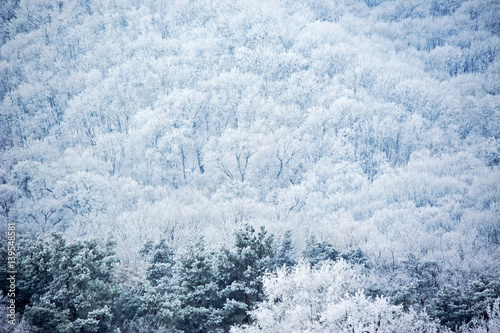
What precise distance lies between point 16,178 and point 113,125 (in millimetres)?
38182

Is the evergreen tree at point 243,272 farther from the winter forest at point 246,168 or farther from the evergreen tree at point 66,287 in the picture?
the evergreen tree at point 66,287

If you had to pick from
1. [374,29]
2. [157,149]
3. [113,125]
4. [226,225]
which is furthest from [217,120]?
[374,29]

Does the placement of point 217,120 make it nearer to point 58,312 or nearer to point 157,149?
point 157,149

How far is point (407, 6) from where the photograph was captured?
174 metres

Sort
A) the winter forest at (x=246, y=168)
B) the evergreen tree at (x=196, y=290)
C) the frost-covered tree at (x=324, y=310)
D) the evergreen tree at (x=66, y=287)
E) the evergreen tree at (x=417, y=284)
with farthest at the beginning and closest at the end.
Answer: the evergreen tree at (x=417, y=284) → the evergreen tree at (x=196, y=290) → the winter forest at (x=246, y=168) → the evergreen tree at (x=66, y=287) → the frost-covered tree at (x=324, y=310)

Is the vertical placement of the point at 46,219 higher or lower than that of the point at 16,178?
lower

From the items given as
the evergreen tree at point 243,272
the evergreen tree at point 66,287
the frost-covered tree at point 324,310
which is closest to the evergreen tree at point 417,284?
the frost-covered tree at point 324,310

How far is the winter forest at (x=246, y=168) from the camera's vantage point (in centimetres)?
2406

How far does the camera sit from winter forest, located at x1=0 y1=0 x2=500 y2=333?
24.1m

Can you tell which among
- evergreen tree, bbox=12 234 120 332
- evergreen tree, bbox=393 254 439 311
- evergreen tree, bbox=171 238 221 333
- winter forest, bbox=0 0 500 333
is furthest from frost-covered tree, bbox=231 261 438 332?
evergreen tree, bbox=12 234 120 332

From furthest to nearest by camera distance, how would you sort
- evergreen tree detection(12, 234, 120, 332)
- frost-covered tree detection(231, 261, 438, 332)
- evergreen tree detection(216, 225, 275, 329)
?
1. evergreen tree detection(216, 225, 275, 329)
2. evergreen tree detection(12, 234, 120, 332)
3. frost-covered tree detection(231, 261, 438, 332)

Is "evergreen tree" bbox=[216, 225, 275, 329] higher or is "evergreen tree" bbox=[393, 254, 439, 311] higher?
"evergreen tree" bbox=[216, 225, 275, 329]

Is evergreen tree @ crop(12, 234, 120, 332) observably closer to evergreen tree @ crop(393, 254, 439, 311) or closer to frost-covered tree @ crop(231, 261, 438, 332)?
frost-covered tree @ crop(231, 261, 438, 332)

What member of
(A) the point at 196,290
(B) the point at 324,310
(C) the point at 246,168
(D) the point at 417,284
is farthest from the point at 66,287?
(C) the point at 246,168
